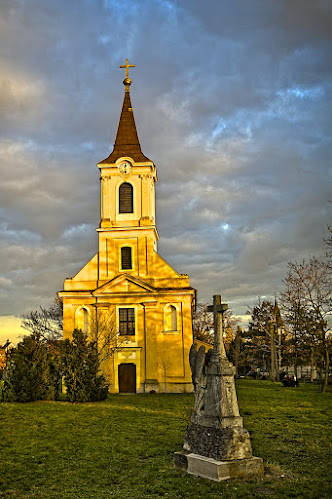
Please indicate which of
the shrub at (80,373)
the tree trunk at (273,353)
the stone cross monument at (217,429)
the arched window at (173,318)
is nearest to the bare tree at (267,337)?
the tree trunk at (273,353)

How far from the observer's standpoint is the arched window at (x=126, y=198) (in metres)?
34.9

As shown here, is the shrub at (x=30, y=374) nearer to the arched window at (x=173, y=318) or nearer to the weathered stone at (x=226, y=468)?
the arched window at (x=173, y=318)

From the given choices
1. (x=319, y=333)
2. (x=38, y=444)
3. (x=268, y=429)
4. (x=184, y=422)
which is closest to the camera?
(x=38, y=444)

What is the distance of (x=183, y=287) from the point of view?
108ft

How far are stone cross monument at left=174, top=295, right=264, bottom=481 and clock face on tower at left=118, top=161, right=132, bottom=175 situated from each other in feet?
87.6

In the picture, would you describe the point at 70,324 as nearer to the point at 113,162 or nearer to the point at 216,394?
the point at 113,162

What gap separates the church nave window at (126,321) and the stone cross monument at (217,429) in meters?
23.2

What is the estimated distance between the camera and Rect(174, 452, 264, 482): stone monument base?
8102 mm

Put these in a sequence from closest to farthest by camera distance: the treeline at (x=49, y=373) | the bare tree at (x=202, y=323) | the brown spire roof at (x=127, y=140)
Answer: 1. the treeline at (x=49, y=373)
2. the brown spire roof at (x=127, y=140)
3. the bare tree at (x=202, y=323)

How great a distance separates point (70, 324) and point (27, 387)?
1074cm

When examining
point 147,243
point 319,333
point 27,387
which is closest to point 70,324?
point 147,243

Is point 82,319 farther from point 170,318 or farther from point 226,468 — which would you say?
point 226,468

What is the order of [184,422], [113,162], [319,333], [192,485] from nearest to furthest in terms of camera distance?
1. [192,485]
2. [184,422]
3. [319,333]
4. [113,162]

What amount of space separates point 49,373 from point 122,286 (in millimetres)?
10499
